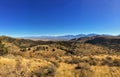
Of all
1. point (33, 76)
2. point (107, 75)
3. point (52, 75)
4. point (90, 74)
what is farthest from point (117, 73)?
point (33, 76)

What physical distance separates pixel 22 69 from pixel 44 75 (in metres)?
→ 1.42

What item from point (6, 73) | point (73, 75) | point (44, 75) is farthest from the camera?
point (73, 75)

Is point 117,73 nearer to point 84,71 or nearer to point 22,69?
point 84,71

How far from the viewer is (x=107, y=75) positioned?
1164 centimetres

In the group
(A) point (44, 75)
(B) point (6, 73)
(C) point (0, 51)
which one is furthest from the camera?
(C) point (0, 51)

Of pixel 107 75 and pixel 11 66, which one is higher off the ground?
pixel 11 66

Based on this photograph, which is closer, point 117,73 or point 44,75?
point 44,75

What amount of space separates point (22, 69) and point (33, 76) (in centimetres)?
105

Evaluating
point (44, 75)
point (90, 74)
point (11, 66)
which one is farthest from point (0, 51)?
point (90, 74)

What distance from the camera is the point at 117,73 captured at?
1191cm

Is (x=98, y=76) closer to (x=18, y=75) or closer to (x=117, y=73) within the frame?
(x=117, y=73)

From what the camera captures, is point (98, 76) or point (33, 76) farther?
point (98, 76)

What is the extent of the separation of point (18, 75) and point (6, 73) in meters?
0.66

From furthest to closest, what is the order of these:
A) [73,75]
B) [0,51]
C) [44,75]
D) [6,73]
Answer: [0,51] < [73,75] < [44,75] < [6,73]
